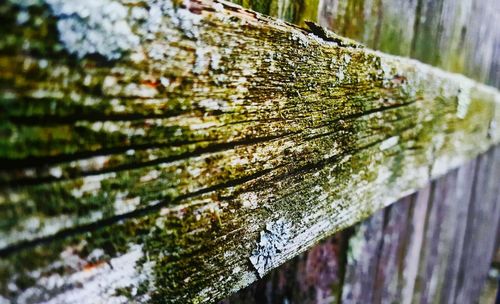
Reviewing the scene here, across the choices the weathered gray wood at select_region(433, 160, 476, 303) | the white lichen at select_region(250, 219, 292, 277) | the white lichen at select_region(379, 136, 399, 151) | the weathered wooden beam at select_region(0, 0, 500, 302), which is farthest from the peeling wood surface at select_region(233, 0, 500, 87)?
the weathered gray wood at select_region(433, 160, 476, 303)

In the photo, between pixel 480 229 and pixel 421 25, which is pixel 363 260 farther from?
pixel 480 229

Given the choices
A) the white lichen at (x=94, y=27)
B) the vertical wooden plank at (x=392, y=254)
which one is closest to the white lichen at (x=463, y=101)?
the vertical wooden plank at (x=392, y=254)

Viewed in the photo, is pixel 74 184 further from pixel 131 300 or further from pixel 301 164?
pixel 301 164

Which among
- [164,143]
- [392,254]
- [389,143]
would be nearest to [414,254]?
[392,254]

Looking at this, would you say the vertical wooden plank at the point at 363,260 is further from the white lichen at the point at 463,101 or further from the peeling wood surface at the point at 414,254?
the white lichen at the point at 463,101

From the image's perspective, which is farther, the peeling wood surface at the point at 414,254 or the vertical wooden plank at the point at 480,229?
the vertical wooden plank at the point at 480,229

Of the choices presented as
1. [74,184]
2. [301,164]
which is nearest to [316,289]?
[301,164]

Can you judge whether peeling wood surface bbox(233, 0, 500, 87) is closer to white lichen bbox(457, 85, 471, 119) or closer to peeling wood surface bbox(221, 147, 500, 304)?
white lichen bbox(457, 85, 471, 119)
